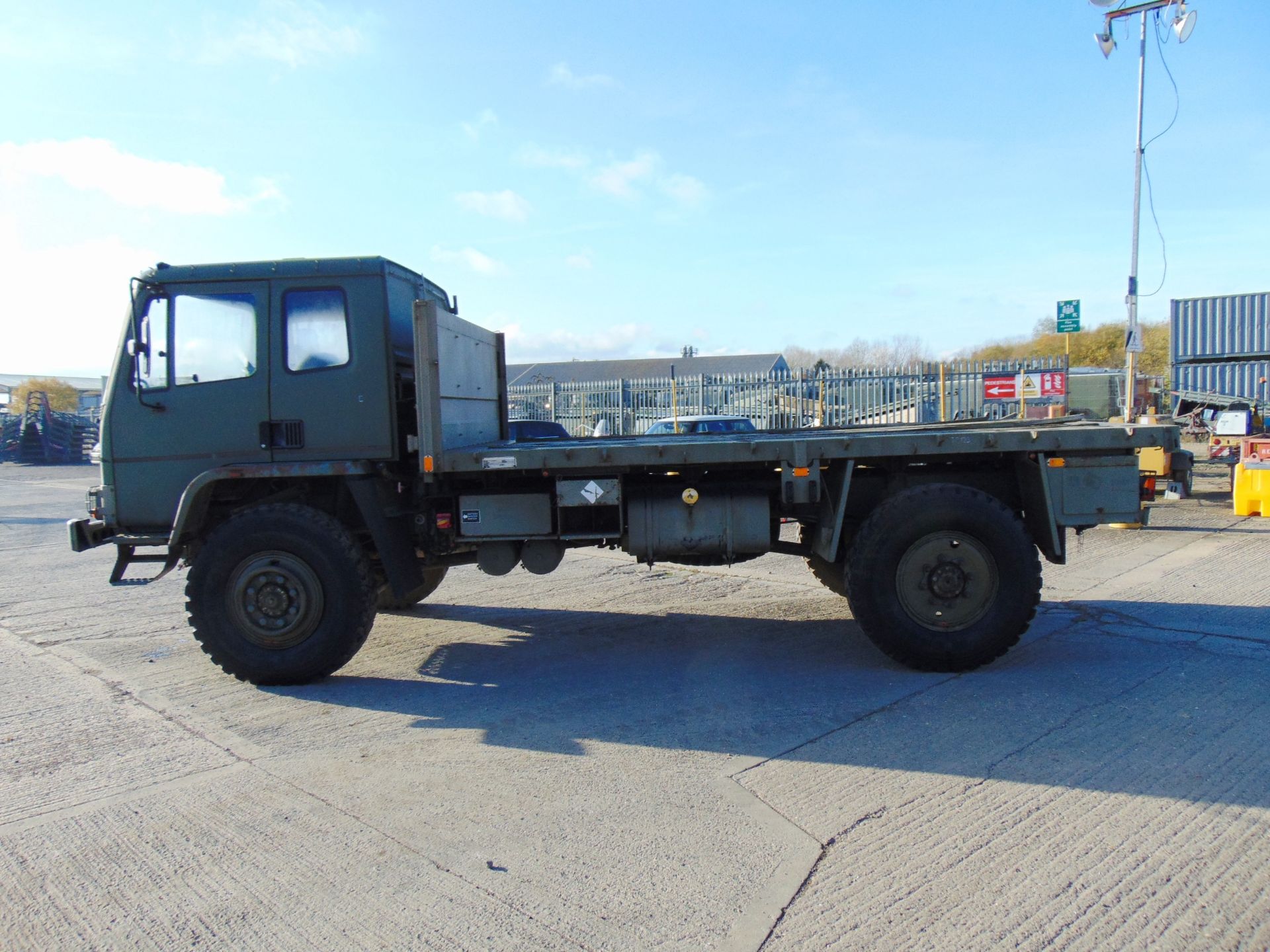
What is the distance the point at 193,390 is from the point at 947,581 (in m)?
5.29

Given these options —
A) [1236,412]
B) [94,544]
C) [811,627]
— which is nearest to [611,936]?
[811,627]

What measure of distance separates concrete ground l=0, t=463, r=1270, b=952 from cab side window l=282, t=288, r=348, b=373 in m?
2.22

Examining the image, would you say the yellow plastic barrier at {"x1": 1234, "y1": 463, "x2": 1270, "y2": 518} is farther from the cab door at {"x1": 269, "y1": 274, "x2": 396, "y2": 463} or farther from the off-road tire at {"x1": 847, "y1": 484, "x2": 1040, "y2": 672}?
the cab door at {"x1": 269, "y1": 274, "x2": 396, "y2": 463}

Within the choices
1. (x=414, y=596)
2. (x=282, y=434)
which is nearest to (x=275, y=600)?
(x=282, y=434)

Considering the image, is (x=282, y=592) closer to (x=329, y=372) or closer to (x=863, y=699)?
(x=329, y=372)

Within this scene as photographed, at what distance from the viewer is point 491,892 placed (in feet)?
11.2

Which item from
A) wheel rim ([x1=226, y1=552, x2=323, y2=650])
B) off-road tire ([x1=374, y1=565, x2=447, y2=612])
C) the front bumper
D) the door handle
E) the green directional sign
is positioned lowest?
off-road tire ([x1=374, y1=565, x2=447, y2=612])

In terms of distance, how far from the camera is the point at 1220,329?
26.3m

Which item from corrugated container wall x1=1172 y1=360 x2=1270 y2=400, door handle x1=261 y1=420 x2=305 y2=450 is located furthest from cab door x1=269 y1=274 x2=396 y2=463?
corrugated container wall x1=1172 y1=360 x2=1270 y2=400

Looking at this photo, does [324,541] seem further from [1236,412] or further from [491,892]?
[1236,412]

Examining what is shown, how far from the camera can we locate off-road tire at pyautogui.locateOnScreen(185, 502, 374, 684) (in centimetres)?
612

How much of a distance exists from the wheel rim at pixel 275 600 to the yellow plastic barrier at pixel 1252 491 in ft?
41.6

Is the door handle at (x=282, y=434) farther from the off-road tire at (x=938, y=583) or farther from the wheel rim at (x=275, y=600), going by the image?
the off-road tire at (x=938, y=583)

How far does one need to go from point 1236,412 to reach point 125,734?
19.3 m
